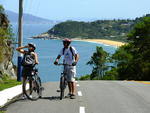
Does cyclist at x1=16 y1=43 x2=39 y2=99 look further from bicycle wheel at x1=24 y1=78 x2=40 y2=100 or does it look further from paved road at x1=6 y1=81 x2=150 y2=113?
paved road at x1=6 y1=81 x2=150 y2=113

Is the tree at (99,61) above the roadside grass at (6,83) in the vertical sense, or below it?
below

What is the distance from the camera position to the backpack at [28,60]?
11219 mm

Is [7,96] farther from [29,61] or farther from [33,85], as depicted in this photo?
[29,61]

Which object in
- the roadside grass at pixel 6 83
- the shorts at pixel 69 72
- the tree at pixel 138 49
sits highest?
the shorts at pixel 69 72

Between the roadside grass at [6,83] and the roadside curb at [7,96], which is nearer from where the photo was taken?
the roadside curb at [7,96]

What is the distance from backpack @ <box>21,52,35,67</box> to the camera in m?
11.2

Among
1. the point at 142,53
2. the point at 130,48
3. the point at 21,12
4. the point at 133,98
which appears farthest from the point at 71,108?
the point at 130,48

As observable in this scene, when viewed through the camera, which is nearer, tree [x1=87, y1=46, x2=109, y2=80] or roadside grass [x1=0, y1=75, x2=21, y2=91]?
roadside grass [x1=0, y1=75, x2=21, y2=91]

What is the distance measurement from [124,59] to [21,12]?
230 ft

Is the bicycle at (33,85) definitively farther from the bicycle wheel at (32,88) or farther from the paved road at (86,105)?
the paved road at (86,105)

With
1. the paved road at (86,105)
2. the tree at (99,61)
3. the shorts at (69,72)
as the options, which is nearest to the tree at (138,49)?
the tree at (99,61)

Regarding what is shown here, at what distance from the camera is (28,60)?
443 inches

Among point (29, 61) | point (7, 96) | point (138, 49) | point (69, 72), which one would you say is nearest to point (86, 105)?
point (69, 72)

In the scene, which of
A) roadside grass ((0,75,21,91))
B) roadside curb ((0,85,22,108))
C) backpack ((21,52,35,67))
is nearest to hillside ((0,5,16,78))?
roadside grass ((0,75,21,91))
